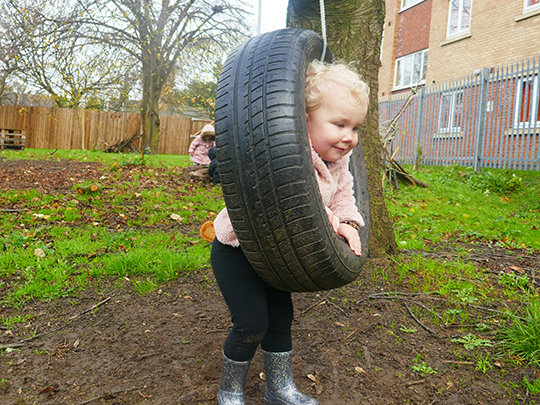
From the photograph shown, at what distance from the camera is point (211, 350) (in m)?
2.39

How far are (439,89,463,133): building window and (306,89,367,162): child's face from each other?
1036 centimetres

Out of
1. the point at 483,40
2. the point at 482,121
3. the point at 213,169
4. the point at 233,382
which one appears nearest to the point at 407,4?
the point at 483,40

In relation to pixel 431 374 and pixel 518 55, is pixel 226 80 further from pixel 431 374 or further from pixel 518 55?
pixel 518 55

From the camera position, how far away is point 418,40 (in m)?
17.1

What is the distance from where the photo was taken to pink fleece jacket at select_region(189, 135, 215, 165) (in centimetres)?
863

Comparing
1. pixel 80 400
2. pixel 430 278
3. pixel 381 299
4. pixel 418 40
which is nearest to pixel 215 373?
pixel 80 400

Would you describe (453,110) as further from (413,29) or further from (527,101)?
(413,29)

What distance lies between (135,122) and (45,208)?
16.0 metres

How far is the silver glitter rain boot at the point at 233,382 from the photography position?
180 centimetres

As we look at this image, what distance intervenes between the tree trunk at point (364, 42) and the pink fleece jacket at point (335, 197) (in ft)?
5.67

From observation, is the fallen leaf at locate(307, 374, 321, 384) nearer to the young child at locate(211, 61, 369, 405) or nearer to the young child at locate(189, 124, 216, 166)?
the young child at locate(211, 61, 369, 405)

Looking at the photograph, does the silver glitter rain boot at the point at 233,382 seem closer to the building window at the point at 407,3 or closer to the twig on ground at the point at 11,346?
the twig on ground at the point at 11,346

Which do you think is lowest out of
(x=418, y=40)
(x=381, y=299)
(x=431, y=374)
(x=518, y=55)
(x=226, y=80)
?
(x=431, y=374)

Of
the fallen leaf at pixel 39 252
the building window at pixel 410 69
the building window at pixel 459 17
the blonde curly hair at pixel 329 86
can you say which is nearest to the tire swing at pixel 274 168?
the blonde curly hair at pixel 329 86
